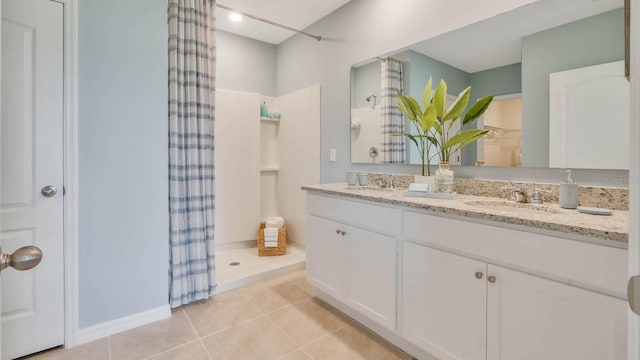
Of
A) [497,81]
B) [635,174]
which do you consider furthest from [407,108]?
[635,174]

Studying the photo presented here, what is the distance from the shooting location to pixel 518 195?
1682 mm

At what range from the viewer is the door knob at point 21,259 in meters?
0.64

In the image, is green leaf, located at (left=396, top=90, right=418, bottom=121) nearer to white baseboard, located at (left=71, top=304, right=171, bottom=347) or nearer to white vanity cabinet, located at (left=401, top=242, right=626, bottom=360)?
white vanity cabinet, located at (left=401, top=242, right=626, bottom=360)

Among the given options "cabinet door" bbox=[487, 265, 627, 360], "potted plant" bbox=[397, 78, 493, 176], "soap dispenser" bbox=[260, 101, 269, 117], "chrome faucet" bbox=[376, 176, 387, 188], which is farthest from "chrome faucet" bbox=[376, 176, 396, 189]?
"soap dispenser" bbox=[260, 101, 269, 117]

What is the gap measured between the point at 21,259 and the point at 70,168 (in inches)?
54.2

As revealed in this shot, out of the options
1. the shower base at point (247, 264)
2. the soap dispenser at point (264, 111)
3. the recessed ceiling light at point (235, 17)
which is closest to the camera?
the shower base at point (247, 264)

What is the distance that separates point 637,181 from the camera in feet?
1.53

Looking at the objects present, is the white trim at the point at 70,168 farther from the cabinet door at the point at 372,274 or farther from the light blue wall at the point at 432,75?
the light blue wall at the point at 432,75

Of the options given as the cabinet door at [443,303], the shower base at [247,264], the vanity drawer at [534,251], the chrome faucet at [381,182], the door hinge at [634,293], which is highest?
the chrome faucet at [381,182]

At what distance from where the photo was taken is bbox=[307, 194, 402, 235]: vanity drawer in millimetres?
1736

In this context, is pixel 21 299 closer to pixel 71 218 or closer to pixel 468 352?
pixel 71 218

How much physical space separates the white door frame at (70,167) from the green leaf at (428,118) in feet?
6.85

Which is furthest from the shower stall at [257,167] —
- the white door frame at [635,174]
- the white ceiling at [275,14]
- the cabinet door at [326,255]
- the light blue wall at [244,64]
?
the white door frame at [635,174]

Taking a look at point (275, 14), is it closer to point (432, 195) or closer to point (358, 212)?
point (358, 212)
